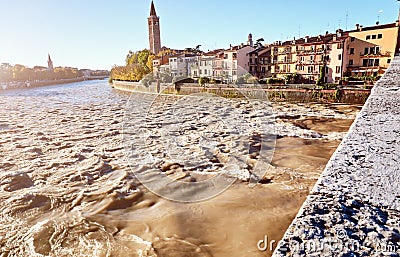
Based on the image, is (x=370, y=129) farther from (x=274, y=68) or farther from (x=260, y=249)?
(x=274, y=68)

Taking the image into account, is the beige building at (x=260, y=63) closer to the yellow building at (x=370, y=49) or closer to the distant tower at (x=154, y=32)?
the yellow building at (x=370, y=49)

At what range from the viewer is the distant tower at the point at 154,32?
60.4 metres

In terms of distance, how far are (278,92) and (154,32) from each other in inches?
1888

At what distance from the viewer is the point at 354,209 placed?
30.3 inches

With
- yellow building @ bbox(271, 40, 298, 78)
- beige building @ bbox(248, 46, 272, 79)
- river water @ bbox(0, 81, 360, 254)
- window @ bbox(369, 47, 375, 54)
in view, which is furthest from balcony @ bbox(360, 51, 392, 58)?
Answer: river water @ bbox(0, 81, 360, 254)

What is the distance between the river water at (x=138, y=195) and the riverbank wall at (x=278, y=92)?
6.39 m

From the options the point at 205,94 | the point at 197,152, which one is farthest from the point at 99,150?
the point at 205,94

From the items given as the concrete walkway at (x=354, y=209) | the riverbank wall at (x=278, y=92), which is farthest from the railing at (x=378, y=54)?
the concrete walkway at (x=354, y=209)

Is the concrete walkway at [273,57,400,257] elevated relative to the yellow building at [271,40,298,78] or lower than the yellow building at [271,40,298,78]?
lower

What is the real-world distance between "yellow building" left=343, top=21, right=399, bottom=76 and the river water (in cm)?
1405

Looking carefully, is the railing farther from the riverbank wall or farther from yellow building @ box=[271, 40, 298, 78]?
the riverbank wall

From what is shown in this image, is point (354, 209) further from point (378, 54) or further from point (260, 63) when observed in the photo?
point (260, 63)

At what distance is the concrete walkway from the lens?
648 mm

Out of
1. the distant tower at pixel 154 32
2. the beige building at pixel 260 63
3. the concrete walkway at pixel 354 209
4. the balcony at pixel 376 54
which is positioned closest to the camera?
the concrete walkway at pixel 354 209
